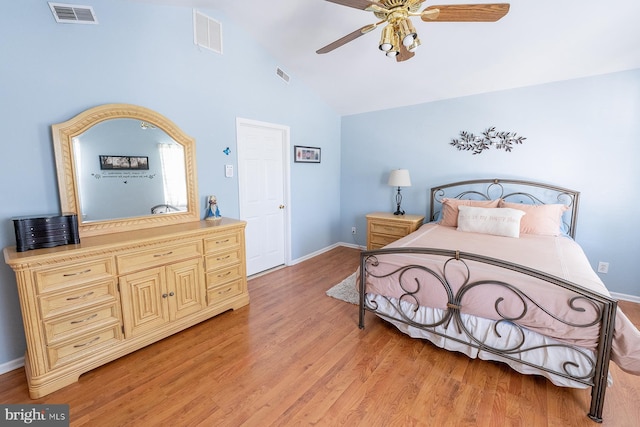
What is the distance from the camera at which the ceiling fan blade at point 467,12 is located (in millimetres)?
1817

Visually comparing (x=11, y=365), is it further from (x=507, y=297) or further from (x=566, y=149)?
(x=566, y=149)

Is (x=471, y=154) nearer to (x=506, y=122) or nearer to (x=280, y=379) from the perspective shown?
(x=506, y=122)

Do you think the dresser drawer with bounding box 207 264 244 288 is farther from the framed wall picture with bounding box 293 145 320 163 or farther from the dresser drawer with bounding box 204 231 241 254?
the framed wall picture with bounding box 293 145 320 163

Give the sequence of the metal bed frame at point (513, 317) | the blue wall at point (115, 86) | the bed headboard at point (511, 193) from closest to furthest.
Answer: the metal bed frame at point (513, 317) < the blue wall at point (115, 86) < the bed headboard at point (511, 193)

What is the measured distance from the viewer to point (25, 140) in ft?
6.82

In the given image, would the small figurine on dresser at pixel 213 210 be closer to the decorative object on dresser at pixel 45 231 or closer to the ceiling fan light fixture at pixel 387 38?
the decorative object on dresser at pixel 45 231

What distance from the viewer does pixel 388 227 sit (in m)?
4.30

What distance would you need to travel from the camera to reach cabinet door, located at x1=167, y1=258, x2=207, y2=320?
250cm

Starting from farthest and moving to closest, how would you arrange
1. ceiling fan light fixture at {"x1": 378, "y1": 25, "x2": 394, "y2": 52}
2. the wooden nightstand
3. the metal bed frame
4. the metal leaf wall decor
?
1. the wooden nightstand
2. the metal leaf wall decor
3. ceiling fan light fixture at {"x1": 378, "y1": 25, "x2": 394, "y2": 52}
4. the metal bed frame

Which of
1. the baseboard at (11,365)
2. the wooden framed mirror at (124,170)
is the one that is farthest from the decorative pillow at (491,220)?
the baseboard at (11,365)

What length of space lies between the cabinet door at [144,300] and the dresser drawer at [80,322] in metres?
0.09

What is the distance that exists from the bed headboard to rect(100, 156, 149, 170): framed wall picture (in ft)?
12.2

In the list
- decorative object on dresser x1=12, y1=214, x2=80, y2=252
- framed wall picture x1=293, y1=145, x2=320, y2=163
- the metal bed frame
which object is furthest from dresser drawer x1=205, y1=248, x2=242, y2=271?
framed wall picture x1=293, y1=145, x2=320, y2=163

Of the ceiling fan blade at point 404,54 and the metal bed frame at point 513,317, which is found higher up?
the ceiling fan blade at point 404,54
